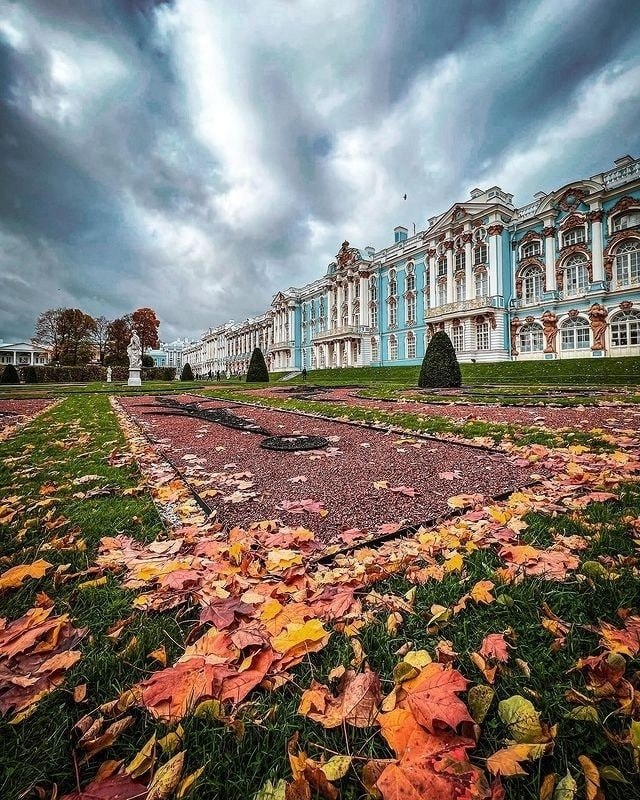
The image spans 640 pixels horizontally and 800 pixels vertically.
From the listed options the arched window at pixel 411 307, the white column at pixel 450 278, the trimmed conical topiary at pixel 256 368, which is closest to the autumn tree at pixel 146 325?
the trimmed conical topiary at pixel 256 368

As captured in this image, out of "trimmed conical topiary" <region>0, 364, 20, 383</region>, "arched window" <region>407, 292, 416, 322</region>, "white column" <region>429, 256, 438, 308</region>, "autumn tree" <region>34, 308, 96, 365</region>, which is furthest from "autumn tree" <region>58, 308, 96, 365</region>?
"white column" <region>429, 256, 438, 308</region>

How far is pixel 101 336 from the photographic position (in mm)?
56344

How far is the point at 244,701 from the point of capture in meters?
0.98

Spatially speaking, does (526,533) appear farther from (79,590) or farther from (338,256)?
(338,256)

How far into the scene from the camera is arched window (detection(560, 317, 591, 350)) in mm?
25047

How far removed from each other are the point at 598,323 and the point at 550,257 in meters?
Answer: 6.30

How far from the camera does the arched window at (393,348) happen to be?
38.7 metres

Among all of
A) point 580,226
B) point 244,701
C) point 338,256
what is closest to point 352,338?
point 338,256

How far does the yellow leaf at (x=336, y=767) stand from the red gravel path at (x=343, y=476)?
3.81 ft

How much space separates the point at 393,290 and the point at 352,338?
23.0 ft

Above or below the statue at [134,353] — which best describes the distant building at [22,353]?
above

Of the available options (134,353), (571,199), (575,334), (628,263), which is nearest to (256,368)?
(134,353)

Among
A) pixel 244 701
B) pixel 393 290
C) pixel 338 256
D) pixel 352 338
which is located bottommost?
pixel 244 701

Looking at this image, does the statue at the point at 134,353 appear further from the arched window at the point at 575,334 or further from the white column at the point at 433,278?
the arched window at the point at 575,334
